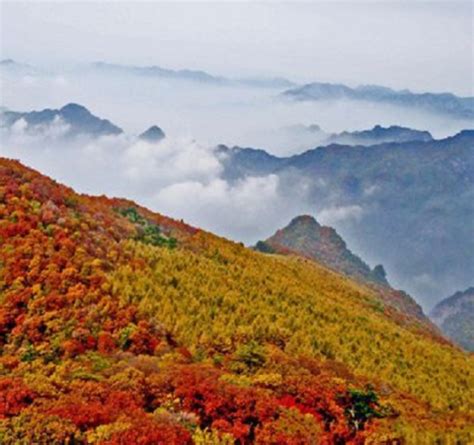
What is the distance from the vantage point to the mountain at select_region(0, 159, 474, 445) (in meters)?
26.9

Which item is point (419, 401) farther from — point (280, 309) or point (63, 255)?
point (63, 255)

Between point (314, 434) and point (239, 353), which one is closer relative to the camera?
point (314, 434)

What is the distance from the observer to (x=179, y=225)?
7362 cm

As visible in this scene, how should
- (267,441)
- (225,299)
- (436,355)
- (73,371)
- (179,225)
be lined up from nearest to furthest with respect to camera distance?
(267,441) → (73,371) → (225,299) → (436,355) → (179,225)

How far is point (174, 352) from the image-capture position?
37.3m

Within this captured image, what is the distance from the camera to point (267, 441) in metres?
26.3

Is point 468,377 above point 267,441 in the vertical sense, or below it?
above

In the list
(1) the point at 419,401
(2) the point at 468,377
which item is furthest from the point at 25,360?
(2) the point at 468,377

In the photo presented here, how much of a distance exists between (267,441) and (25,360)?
1389cm

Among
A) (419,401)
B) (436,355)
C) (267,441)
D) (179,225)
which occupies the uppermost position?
(179,225)

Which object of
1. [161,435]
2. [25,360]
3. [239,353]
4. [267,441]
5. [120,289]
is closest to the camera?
[161,435]

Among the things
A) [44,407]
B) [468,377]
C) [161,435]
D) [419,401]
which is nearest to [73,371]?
[44,407]

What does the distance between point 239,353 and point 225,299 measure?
1063 centimetres

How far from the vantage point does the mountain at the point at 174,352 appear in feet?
88.1
